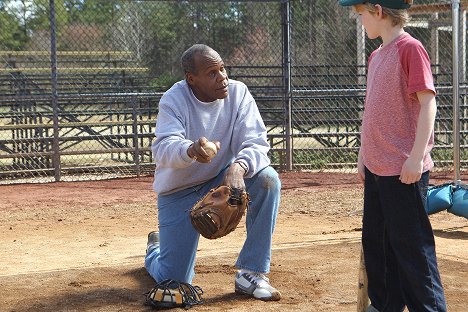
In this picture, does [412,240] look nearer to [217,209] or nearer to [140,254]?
[217,209]

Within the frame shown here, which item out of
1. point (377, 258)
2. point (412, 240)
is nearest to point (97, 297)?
point (377, 258)

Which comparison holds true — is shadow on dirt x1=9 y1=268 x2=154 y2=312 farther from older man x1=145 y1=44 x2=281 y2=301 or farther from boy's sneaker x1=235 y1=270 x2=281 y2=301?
boy's sneaker x1=235 y1=270 x2=281 y2=301

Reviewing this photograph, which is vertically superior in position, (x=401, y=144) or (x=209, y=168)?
(x=401, y=144)

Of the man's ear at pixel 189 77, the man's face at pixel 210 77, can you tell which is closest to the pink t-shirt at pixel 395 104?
the man's face at pixel 210 77

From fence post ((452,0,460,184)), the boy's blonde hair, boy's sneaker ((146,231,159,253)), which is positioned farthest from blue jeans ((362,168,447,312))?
fence post ((452,0,460,184))

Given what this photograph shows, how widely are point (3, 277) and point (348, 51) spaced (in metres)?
17.9

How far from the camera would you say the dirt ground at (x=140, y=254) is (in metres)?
4.63

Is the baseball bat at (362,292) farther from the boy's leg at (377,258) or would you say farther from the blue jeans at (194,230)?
the blue jeans at (194,230)

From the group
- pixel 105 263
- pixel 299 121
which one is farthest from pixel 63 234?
pixel 299 121

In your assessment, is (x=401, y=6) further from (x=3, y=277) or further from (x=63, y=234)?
(x=63, y=234)

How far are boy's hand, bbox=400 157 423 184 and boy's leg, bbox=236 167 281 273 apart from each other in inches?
47.5

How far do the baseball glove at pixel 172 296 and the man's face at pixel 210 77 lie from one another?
3.44 feet

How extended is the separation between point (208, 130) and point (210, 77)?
0.98 feet

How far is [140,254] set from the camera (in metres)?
6.07
